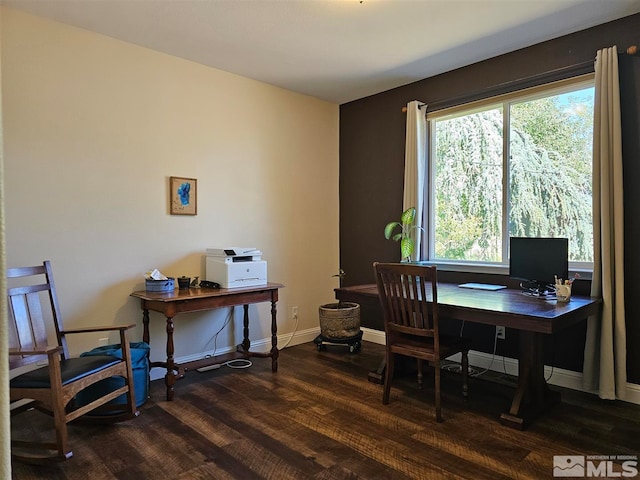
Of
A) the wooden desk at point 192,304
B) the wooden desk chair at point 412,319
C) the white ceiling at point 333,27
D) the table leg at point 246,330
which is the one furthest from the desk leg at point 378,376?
the white ceiling at point 333,27

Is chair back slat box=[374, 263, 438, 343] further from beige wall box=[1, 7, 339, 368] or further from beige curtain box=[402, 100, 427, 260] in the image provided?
beige wall box=[1, 7, 339, 368]

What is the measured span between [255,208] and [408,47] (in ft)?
6.28

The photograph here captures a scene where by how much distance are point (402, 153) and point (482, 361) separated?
6.69ft

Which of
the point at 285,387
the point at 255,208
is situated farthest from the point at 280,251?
the point at 285,387

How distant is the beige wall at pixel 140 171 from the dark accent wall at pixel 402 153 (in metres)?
0.43

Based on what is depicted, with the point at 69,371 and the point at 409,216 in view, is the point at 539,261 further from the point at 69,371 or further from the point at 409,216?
the point at 69,371

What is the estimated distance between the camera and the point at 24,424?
8.55 ft

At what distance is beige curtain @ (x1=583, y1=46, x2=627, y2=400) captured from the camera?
112 inches

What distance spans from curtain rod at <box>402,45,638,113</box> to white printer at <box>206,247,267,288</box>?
215 cm

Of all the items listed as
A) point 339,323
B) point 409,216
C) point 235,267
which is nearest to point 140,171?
point 235,267

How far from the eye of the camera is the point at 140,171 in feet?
11.0

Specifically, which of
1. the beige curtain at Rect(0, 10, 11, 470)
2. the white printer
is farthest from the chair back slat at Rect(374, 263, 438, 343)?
the beige curtain at Rect(0, 10, 11, 470)

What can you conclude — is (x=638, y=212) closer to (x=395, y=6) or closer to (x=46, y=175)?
(x=395, y=6)

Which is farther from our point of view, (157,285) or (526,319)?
(157,285)
